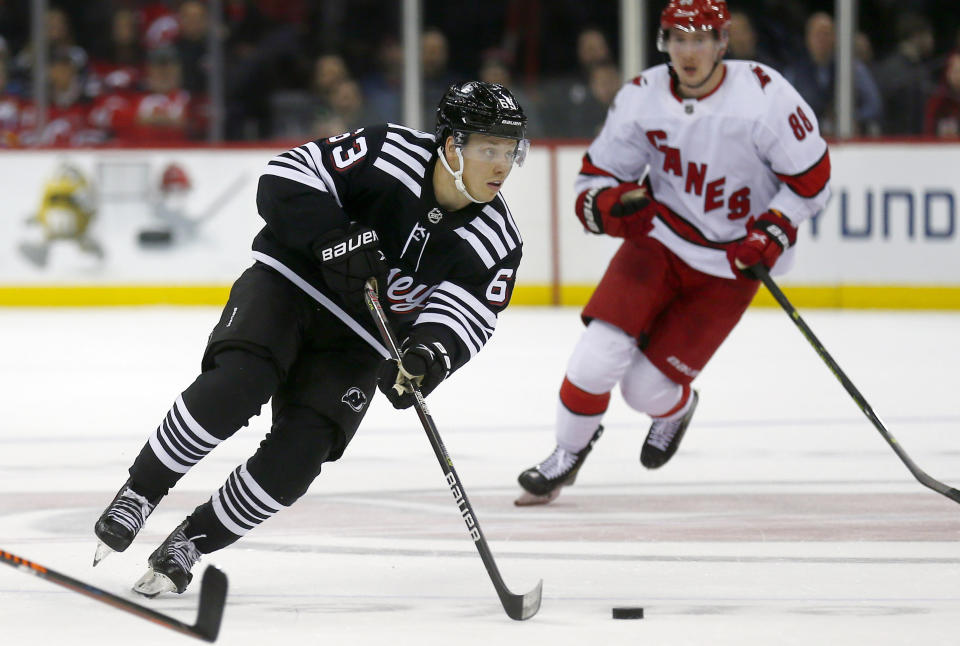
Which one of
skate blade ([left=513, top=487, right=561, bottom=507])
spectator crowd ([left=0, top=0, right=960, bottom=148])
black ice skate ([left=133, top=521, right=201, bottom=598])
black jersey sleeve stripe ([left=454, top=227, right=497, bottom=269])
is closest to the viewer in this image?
black ice skate ([left=133, top=521, right=201, bottom=598])

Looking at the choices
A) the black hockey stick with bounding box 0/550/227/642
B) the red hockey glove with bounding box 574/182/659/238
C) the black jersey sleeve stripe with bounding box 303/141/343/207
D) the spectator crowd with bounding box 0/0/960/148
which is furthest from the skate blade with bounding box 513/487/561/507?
the spectator crowd with bounding box 0/0/960/148

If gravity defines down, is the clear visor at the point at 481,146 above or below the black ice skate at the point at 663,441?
above

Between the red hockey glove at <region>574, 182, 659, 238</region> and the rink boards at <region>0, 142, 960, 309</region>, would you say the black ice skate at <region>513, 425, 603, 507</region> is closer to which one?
the red hockey glove at <region>574, 182, 659, 238</region>

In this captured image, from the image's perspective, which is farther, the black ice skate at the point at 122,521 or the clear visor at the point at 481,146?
the clear visor at the point at 481,146

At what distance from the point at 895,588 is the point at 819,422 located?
1.85 metres

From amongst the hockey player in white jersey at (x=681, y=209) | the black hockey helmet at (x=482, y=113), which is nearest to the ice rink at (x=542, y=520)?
the hockey player in white jersey at (x=681, y=209)

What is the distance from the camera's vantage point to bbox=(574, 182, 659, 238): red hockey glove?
11.8 feet

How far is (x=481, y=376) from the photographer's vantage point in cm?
558

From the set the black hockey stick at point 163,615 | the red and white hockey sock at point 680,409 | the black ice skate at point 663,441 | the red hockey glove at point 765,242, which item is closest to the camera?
the black hockey stick at point 163,615

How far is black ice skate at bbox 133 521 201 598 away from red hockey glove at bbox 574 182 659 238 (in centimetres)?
132

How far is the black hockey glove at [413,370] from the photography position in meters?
2.73

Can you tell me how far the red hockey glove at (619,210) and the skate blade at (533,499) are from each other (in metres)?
0.62

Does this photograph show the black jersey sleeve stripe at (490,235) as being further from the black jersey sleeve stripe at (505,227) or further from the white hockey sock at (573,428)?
the white hockey sock at (573,428)

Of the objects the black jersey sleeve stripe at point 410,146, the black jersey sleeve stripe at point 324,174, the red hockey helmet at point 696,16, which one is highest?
the red hockey helmet at point 696,16
